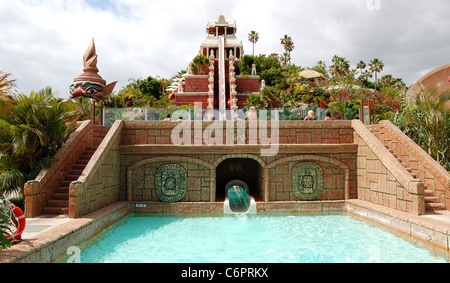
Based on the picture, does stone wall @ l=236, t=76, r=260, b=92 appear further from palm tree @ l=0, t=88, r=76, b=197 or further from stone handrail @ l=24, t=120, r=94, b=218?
palm tree @ l=0, t=88, r=76, b=197

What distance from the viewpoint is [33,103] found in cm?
830

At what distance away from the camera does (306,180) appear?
9891 millimetres

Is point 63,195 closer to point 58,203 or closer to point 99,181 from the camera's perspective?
point 58,203

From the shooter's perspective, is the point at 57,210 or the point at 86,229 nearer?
the point at 86,229

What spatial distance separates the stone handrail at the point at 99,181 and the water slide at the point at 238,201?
3802mm

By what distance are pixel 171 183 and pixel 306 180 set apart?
468 cm

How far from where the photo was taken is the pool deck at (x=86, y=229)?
482cm

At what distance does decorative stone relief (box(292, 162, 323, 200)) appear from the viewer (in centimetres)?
989

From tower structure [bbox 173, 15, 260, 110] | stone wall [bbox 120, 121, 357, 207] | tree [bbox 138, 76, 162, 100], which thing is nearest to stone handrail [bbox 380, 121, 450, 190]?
stone wall [bbox 120, 121, 357, 207]

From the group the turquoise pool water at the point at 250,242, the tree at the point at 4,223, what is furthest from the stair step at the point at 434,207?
the tree at the point at 4,223

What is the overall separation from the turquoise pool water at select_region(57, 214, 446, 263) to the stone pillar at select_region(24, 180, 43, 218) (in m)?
1.80

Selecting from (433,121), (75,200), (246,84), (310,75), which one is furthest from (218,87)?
(310,75)
